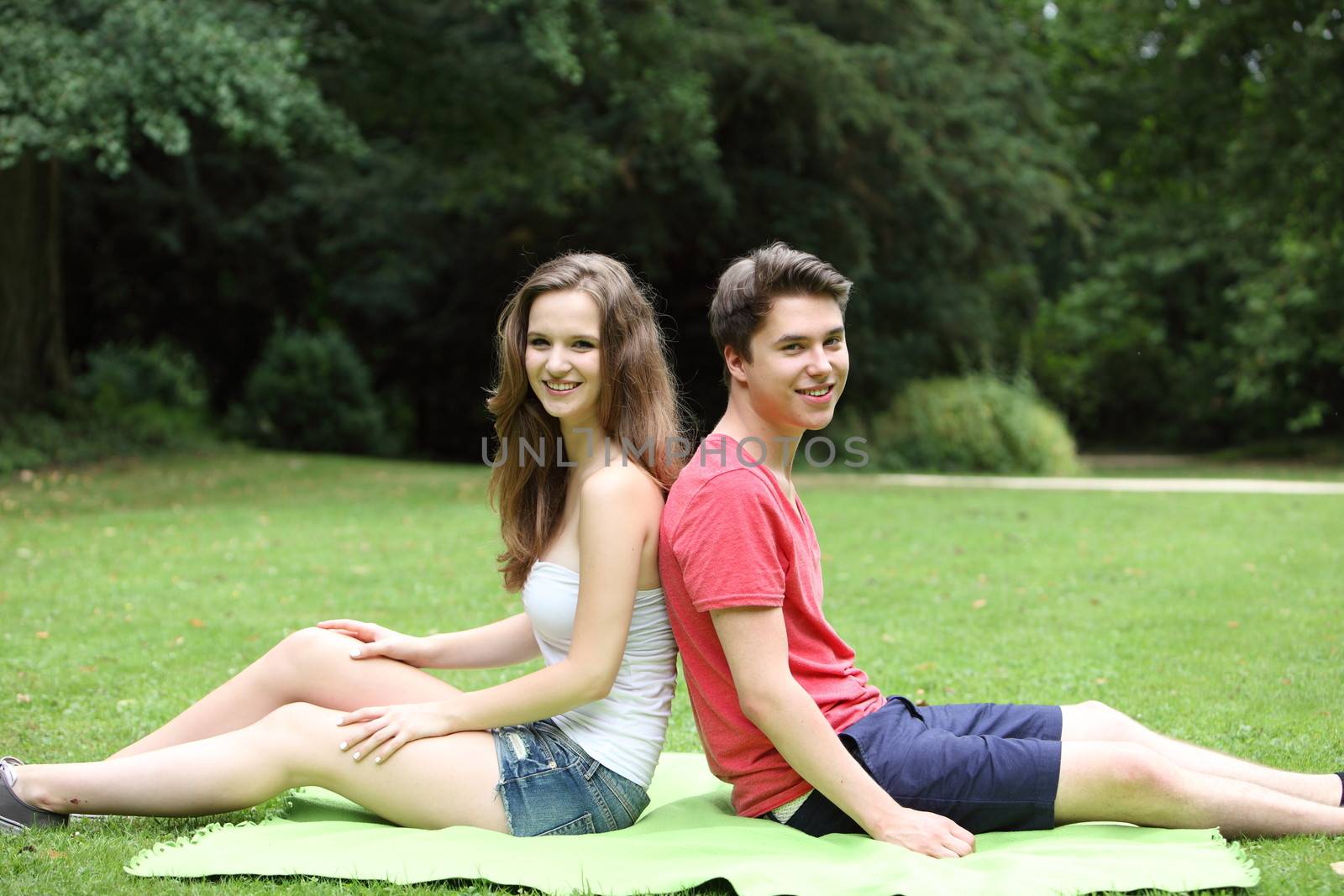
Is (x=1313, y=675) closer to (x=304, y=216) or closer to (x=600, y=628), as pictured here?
(x=600, y=628)

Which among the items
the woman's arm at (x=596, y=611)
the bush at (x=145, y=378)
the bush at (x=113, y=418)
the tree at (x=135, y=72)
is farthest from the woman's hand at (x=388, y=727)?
the bush at (x=145, y=378)

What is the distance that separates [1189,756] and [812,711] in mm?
1143

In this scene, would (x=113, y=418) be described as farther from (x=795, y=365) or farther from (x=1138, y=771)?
(x=1138, y=771)

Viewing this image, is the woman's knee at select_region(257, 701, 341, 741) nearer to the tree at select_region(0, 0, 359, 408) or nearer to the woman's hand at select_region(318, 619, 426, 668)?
the woman's hand at select_region(318, 619, 426, 668)

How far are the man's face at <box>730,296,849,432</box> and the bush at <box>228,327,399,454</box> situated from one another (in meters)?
19.5

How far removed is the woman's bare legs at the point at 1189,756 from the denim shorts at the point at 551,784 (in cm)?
121

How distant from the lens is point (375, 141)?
2059 centimetres

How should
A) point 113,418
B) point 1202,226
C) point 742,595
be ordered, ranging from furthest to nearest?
point 1202,226 → point 113,418 → point 742,595

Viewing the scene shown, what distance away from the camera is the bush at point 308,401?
70.8ft

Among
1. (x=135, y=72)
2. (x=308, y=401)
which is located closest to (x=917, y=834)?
(x=135, y=72)

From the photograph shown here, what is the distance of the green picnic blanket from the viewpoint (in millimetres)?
2979

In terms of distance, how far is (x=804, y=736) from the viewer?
302 centimetres

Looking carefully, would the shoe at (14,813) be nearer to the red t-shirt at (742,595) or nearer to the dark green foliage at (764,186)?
the red t-shirt at (742,595)

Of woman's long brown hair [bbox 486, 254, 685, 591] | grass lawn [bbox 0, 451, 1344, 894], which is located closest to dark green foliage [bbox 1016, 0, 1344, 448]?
grass lawn [bbox 0, 451, 1344, 894]
